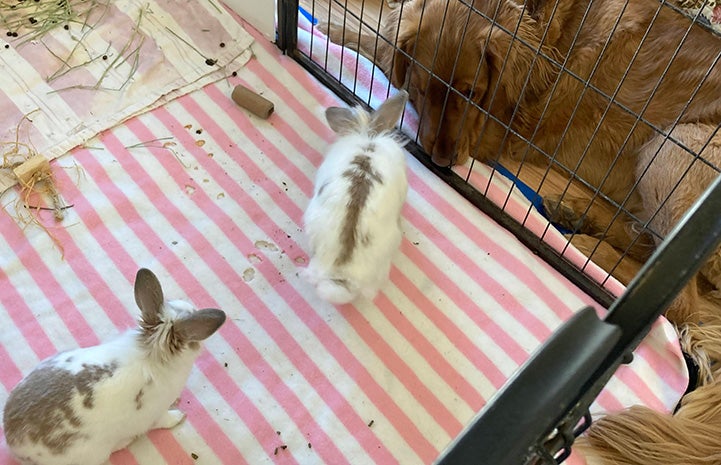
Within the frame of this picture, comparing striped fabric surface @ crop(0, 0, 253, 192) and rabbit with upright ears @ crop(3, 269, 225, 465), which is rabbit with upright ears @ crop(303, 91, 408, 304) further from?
striped fabric surface @ crop(0, 0, 253, 192)

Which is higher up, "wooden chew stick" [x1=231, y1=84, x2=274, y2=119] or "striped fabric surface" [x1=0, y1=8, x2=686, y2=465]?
"wooden chew stick" [x1=231, y1=84, x2=274, y2=119]

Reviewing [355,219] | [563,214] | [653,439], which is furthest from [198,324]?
[563,214]

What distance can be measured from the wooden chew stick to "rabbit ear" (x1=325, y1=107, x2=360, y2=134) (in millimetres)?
380

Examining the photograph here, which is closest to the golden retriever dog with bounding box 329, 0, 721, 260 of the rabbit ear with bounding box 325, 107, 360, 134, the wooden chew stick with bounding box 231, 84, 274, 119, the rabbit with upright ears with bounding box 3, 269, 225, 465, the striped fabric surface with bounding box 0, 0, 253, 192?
the rabbit ear with bounding box 325, 107, 360, 134

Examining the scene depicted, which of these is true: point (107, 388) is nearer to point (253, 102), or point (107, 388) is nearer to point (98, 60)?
point (253, 102)

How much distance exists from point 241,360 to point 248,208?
0.49 m

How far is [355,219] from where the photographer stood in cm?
168

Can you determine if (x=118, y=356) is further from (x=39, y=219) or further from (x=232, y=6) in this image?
(x=232, y=6)

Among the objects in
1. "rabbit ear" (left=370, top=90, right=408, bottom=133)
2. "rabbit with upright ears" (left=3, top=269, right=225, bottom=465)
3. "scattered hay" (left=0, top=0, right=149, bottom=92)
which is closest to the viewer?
"rabbit with upright ears" (left=3, top=269, right=225, bottom=465)

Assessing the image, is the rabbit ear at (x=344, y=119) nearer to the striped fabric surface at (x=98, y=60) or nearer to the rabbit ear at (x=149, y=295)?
the striped fabric surface at (x=98, y=60)

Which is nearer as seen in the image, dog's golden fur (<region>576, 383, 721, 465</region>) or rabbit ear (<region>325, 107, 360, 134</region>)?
dog's golden fur (<region>576, 383, 721, 465</region>)

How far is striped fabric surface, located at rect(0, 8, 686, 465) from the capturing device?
1736mm

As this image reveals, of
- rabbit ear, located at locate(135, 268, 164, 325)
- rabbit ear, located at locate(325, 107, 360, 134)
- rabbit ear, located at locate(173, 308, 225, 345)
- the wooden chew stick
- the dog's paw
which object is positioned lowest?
the dog's paw

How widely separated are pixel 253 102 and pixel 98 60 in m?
0.57
